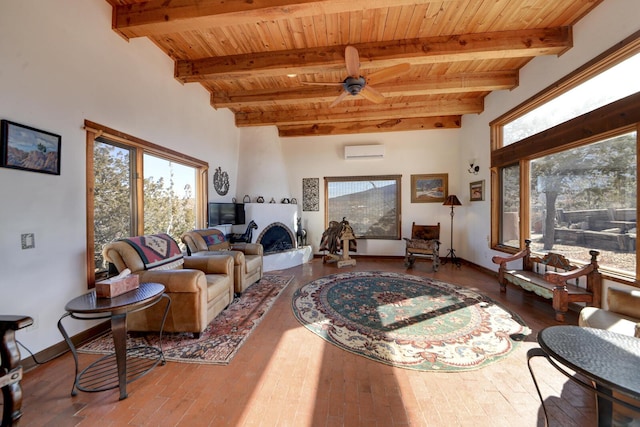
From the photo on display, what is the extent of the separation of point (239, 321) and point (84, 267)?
155cm

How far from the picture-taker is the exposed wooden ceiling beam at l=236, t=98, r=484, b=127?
179 inches

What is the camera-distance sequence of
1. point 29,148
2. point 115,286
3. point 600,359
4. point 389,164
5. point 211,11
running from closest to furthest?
1. point 600,359
2. point 115,286
3. point 29,148
4. point 211,11
5. point 389,164

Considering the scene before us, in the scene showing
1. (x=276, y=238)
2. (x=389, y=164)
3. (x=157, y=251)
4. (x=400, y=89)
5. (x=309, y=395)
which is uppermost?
(x=400, y=89)

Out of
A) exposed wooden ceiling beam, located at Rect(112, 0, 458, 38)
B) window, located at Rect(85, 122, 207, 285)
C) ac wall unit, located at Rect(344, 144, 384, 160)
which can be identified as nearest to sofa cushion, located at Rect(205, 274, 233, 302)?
window, located at Rect(85, 122, 207, 285)

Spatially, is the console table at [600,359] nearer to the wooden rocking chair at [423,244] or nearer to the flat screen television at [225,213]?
the wooden rocking chair at [423,244]

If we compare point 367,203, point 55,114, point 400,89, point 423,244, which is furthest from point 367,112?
point 55,114

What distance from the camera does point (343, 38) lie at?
9.59 ft

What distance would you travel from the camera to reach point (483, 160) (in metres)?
4.58

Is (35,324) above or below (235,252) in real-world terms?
below

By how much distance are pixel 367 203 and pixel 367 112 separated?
81.5 inches

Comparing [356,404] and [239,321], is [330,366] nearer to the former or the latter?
[356,404]

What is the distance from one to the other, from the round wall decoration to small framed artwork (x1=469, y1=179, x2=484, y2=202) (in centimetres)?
506

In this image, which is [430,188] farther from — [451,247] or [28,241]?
[28,241]

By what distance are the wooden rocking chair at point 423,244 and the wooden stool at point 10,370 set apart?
488cm
